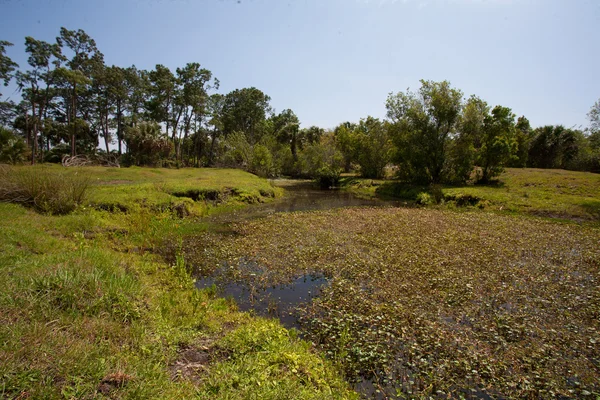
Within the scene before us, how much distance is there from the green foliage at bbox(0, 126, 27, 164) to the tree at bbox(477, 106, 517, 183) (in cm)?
4573

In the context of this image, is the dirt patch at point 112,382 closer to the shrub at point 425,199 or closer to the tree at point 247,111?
the shrub at point 425,199

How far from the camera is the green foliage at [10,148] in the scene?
2595 cm

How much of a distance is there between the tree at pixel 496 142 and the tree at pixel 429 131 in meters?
3.38

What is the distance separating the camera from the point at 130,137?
39.6 m

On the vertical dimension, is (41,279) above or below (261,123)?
below

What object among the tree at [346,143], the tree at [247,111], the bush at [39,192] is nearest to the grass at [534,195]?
the tree at [346,143]

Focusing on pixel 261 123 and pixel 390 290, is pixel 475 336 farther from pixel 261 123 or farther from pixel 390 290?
pixel 261 123

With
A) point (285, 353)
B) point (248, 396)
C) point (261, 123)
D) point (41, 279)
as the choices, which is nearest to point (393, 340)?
point (285, 353)

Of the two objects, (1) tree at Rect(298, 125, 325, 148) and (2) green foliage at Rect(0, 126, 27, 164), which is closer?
(2) green foliage at Rect(0, 126, 27, 164)

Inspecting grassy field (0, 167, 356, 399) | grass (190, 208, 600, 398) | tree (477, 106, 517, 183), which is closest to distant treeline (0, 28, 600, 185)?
tree (477, 106, 517, 183)

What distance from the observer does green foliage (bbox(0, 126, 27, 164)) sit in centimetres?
2595

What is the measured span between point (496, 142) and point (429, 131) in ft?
20.7

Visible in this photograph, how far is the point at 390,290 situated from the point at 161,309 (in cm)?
549

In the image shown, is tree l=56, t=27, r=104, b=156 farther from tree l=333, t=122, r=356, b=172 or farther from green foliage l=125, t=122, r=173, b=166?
tree l=333, t=122, r=356, b=172
